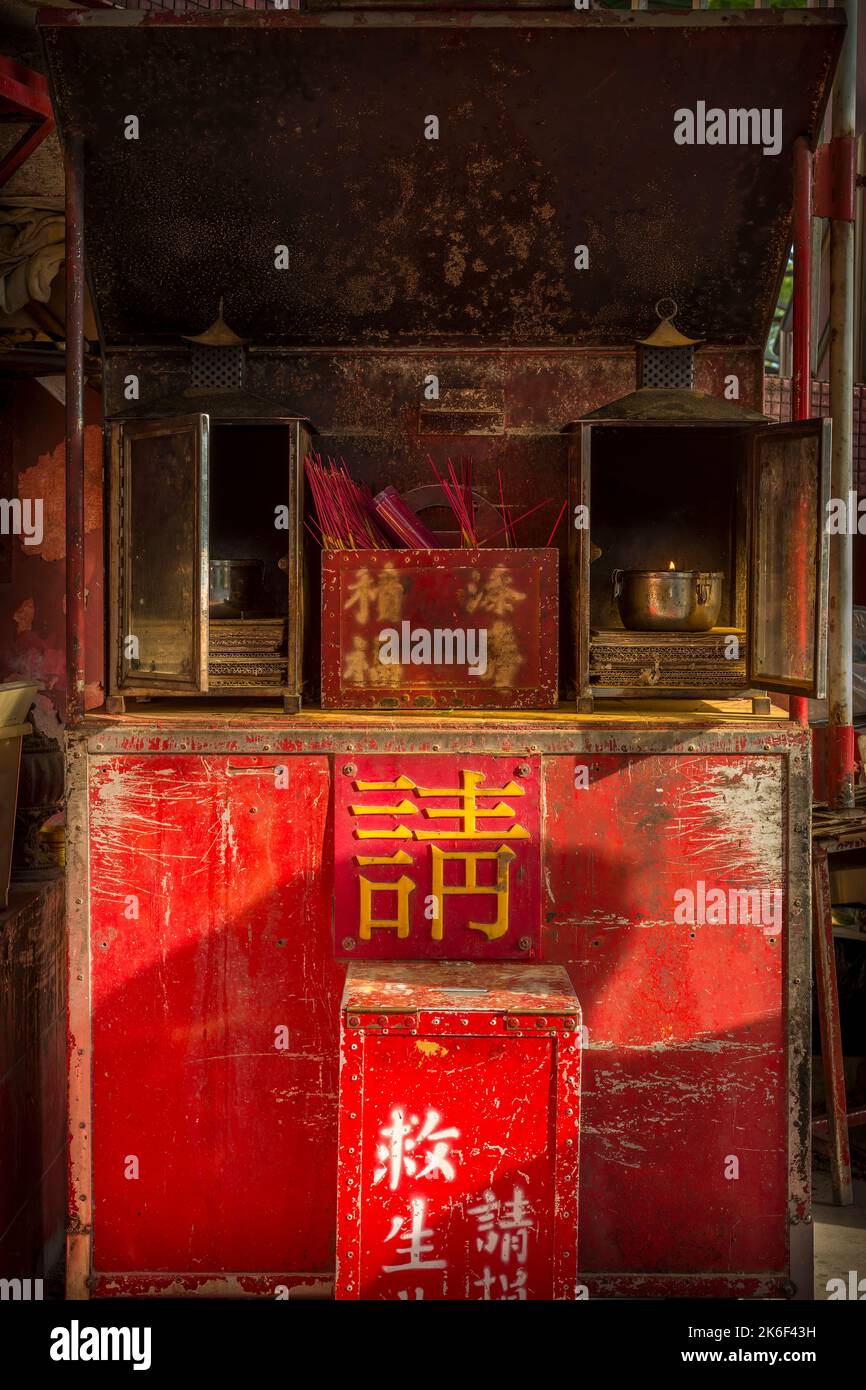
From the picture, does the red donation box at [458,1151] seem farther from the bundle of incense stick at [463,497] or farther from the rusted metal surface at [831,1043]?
the rusted metal surface at [831,1043]

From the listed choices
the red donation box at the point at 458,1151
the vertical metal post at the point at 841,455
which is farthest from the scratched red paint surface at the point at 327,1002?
the vertical metal post at the point at 841,455

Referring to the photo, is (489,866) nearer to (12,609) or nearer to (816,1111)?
(816,1111)

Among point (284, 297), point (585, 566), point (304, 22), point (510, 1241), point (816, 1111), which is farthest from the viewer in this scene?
point (816, 1111)

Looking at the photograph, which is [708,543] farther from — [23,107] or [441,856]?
[23,107]

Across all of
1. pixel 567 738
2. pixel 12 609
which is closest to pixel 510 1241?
pixel 567 738

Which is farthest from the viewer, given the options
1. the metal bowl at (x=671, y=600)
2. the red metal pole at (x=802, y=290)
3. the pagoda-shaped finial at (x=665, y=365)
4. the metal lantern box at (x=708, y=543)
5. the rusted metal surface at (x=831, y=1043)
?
the rusted metal surface at (x=831, y=1043)

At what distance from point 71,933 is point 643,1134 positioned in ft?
5.07

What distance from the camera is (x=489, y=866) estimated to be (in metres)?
2.92

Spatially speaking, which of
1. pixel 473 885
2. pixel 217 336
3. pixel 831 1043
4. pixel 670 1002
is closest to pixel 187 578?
pixel 217 336

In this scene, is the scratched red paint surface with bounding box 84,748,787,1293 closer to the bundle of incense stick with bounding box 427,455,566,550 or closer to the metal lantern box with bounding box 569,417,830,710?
the metal lantern box with bounding box 569,417,830,710

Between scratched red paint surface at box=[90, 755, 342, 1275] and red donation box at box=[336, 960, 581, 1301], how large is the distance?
0.53 m

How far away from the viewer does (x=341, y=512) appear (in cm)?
324

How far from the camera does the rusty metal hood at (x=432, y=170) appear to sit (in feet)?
Answer: 9.47

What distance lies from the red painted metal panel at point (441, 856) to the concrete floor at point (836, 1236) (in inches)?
51.4
